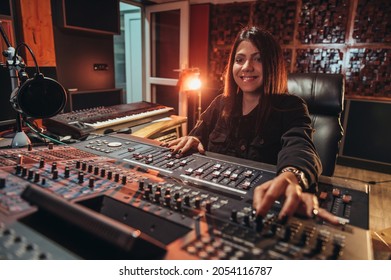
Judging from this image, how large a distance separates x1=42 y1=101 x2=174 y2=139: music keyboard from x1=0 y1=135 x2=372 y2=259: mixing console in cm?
51

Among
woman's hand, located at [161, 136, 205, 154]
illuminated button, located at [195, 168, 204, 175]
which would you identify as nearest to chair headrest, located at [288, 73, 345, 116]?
woman's hand, located at [161, 136, 205, 154]

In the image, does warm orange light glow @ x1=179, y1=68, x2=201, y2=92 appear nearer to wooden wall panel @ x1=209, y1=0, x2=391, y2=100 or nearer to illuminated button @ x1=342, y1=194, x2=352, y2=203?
wooden wall panel @ x1=209, y1=0, x2=391, y2=100

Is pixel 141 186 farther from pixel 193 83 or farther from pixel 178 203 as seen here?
pixel 193 83

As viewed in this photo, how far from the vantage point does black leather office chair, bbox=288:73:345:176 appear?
1684 millimetres

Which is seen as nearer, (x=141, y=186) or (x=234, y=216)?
(x=234, y=216)

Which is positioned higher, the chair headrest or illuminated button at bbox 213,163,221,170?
the chair headrest

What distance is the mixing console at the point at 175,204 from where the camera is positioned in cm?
61

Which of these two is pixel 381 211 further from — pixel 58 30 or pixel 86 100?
pixel 58 30

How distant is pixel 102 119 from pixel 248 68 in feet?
3.95

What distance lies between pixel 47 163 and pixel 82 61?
2.31 m

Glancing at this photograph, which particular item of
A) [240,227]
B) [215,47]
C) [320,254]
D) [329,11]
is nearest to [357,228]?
[320,254]

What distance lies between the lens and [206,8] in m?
4.12

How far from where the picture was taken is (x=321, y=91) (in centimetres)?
178

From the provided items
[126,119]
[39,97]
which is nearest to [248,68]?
[39,97]
